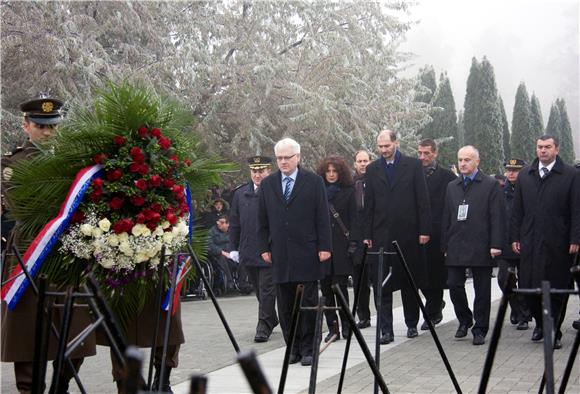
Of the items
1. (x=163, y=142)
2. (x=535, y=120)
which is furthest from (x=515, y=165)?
(x=535, y=120)

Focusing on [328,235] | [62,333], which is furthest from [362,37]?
[62,333]

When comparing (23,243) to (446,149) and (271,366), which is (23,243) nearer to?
(271,366)

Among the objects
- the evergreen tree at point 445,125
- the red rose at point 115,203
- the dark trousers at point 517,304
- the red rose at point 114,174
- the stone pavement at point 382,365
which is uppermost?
the evergreen tree at point 445,125

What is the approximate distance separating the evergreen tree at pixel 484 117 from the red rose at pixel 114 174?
43.2 m

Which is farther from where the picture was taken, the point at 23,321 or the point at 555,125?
the point at 555,125

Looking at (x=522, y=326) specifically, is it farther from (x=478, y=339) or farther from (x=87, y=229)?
(x=87, y=229)

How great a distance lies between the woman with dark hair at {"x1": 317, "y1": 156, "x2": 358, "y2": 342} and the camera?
1166cm

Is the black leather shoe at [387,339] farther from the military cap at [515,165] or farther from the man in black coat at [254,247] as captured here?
the military cap at [515,165]

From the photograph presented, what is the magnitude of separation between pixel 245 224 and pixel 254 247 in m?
0.58

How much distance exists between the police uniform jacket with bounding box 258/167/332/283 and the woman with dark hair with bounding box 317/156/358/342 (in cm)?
205

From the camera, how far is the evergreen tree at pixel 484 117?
48.6 meters

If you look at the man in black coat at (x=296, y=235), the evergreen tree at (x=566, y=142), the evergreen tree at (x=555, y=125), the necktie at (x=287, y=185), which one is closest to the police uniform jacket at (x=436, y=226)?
the man in black coat at (x=296, y=235)

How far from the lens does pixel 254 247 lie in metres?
12.0

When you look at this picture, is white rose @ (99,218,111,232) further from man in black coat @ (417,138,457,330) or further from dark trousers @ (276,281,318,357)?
man in black coat @ (417,138,457,330)
